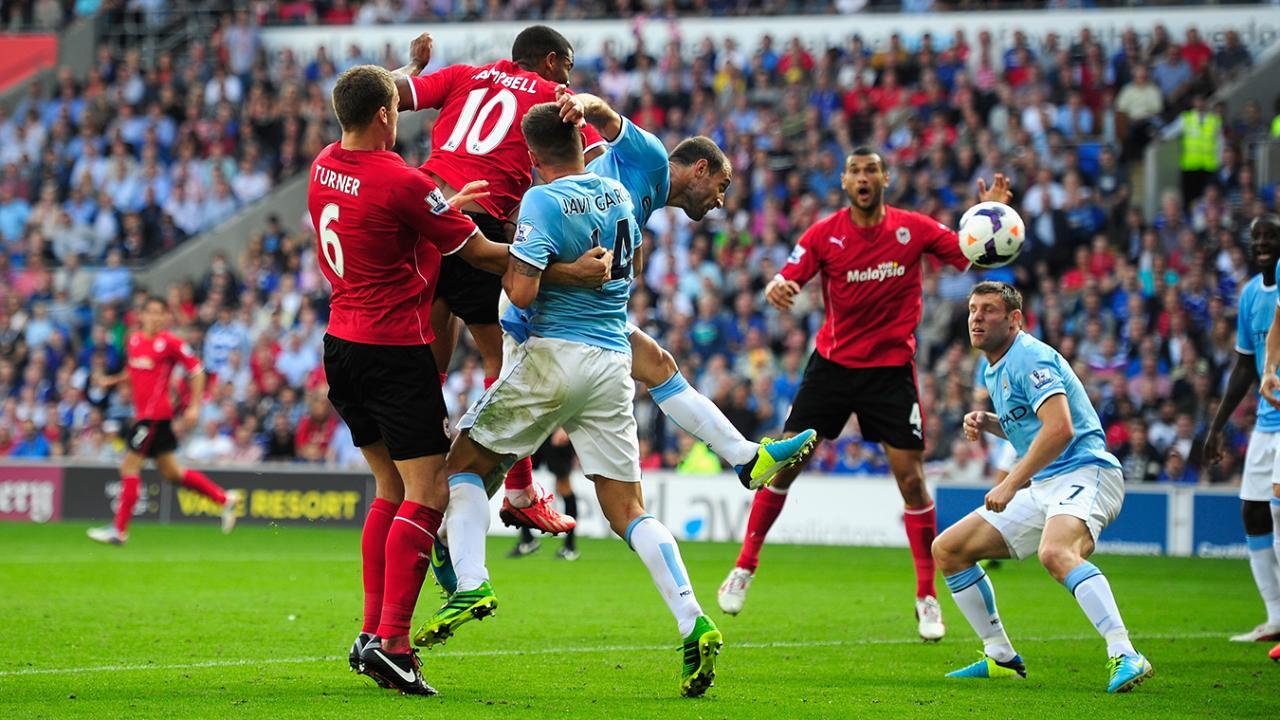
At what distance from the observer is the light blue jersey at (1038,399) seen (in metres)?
8.28

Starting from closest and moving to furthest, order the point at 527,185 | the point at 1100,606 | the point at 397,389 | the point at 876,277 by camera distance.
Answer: the point at 397,389 < the point at 1100,606 < the point at 527,185 < the point at 876,277

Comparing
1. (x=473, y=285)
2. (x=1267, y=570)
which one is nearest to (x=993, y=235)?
(x=1267, y=570)

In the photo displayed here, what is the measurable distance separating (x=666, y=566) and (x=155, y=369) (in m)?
11.3

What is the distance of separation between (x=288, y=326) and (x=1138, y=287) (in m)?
12.6

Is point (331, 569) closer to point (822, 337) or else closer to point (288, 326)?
point (822, 337)

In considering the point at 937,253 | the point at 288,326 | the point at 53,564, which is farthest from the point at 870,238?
the point at 288,326

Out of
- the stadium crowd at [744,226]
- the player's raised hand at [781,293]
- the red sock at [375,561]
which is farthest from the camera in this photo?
the stadium crowd at [744,226]

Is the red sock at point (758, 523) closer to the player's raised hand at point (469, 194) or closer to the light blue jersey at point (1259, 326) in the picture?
the light blue jersey at point (1259, 326)

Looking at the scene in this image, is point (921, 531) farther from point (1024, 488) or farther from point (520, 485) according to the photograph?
point (520, 485)

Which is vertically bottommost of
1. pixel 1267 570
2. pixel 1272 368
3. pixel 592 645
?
pixel 592 645

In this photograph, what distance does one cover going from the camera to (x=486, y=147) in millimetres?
8539

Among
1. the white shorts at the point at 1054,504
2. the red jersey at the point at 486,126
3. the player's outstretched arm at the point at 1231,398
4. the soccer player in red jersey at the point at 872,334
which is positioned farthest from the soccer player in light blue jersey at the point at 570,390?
the player's outstretched arm at the point at 1231,398

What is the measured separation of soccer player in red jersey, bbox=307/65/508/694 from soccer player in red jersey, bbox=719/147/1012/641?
3.58m

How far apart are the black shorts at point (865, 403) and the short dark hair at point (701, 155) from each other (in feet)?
9.38
